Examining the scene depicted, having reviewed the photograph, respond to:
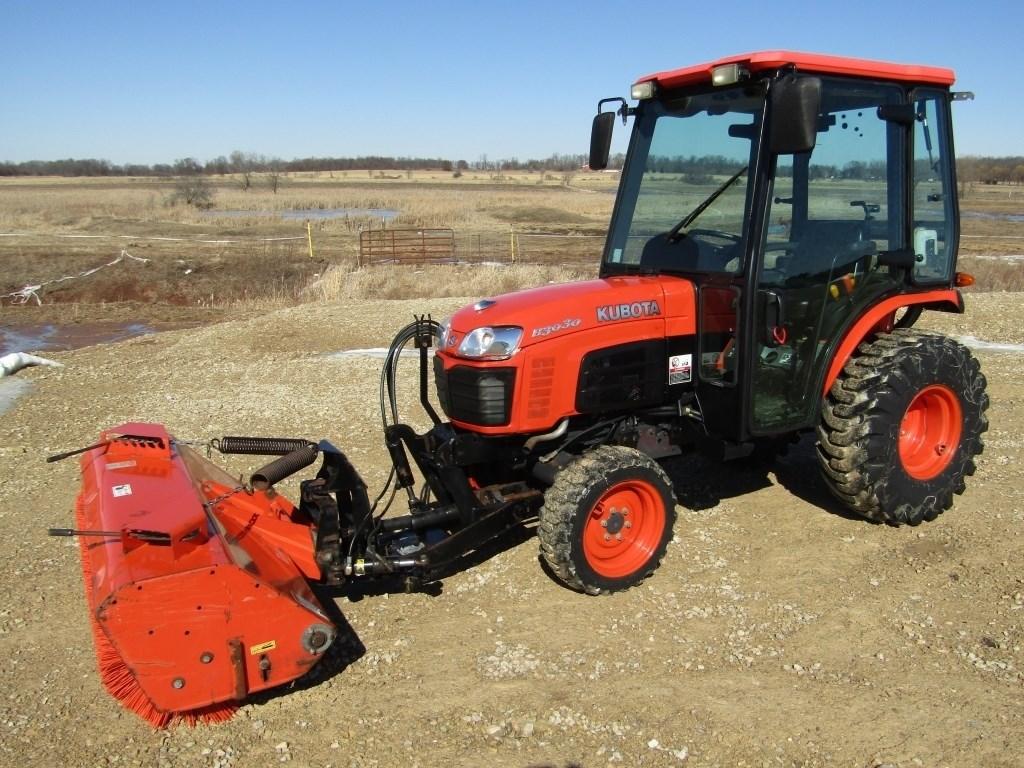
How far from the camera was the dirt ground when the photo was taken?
3.22 metres

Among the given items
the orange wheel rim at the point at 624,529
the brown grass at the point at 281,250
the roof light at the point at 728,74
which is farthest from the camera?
the brown grass at the point at 281,250

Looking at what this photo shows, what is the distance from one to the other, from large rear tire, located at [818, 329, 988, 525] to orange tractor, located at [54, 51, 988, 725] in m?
0.01

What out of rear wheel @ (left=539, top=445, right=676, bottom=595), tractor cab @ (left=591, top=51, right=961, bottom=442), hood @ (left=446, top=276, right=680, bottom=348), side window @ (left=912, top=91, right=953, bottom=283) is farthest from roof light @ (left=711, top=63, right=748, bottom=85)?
rear wheel @ (left=539, top=445, right=676, bottom=595)

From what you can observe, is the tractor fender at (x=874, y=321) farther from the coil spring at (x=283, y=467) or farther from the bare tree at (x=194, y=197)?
the bare tree at (x=194, y=197)

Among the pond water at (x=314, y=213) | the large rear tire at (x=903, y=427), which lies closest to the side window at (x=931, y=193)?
the large rear tire at (x=903, y=427)

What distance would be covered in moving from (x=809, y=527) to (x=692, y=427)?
1.06m

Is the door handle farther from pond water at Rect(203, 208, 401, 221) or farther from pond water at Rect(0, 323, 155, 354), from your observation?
pond water at Rect(203, 208, 401, 221)

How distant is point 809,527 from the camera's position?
508cm

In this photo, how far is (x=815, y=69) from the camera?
4.13 meters

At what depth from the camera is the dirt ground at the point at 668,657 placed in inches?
127

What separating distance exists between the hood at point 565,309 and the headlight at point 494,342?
3 centimetres

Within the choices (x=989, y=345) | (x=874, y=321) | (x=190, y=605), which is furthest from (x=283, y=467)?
(x=989, y=345)

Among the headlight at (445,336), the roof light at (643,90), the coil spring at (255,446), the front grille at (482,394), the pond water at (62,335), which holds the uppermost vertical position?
the roof light at (643,90)

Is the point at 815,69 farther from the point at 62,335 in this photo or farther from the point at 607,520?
the point at 62,335
